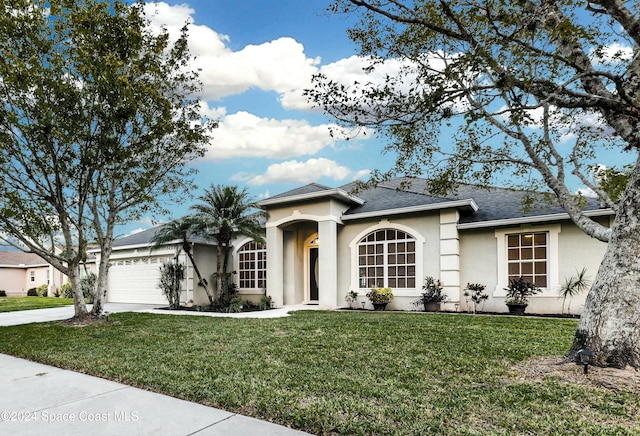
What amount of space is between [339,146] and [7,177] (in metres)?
9.58

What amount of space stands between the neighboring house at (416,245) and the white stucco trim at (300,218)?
38mm

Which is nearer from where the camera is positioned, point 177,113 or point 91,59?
point 91,59

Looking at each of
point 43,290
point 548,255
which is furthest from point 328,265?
point 43,290

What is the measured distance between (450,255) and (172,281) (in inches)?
455

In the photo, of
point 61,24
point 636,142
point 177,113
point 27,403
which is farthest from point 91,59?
point 636,142

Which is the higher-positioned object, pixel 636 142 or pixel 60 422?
pixel 636 142

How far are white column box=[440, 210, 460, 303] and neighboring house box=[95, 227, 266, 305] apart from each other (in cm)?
766

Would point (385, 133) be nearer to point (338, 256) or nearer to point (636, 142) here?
point (636, 142)

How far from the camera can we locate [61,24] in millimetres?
10266

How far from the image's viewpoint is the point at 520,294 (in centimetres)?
1223

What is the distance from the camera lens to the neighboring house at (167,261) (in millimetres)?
17453

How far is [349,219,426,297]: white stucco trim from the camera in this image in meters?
13.7

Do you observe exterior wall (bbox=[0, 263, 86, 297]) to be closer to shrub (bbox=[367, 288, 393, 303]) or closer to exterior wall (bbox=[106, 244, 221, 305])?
exterior wall (bbox=[106, 244, 221, 305])

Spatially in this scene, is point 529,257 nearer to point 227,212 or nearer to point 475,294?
point 475,294
